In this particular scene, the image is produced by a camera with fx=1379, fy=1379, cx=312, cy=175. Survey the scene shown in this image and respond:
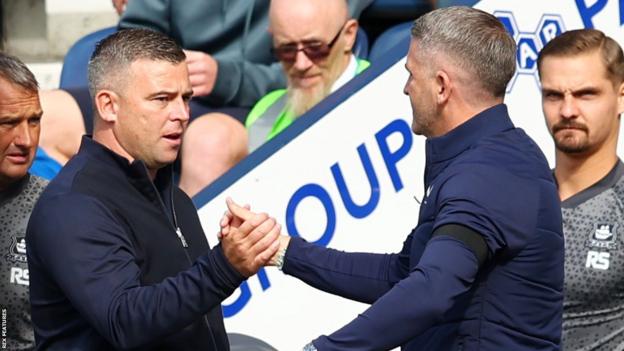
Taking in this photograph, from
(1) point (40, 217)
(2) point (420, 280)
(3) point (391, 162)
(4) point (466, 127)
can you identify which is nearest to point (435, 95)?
(4) point (466, 127)

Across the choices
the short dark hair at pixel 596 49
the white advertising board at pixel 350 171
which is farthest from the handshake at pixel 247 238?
the white advertising board at pixel 350 171

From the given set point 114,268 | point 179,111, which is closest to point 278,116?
point 179,111

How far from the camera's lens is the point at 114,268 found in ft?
10.6

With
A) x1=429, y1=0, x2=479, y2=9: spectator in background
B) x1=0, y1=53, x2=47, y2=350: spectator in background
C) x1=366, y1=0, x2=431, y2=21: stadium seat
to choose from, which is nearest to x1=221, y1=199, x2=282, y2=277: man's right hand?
x1=0, y1=53, x2=47, y2=350: spectator in background

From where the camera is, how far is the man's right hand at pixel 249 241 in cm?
325

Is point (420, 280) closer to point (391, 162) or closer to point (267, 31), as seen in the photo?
point (391, 162)

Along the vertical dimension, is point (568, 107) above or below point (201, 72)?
above

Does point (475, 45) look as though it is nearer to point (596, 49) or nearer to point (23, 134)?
point (596, 49)

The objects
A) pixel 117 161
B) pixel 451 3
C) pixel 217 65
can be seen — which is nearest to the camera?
pixel 117 161

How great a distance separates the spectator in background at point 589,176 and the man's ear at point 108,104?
1.52 metres

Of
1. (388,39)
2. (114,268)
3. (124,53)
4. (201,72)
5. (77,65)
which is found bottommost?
(77,65)

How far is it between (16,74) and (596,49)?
1.82 m

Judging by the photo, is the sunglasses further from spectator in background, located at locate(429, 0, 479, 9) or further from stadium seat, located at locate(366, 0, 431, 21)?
stadium seat, located at locate(366, 0, 431, 21)

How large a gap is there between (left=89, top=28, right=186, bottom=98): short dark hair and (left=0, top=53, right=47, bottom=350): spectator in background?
0.76m
